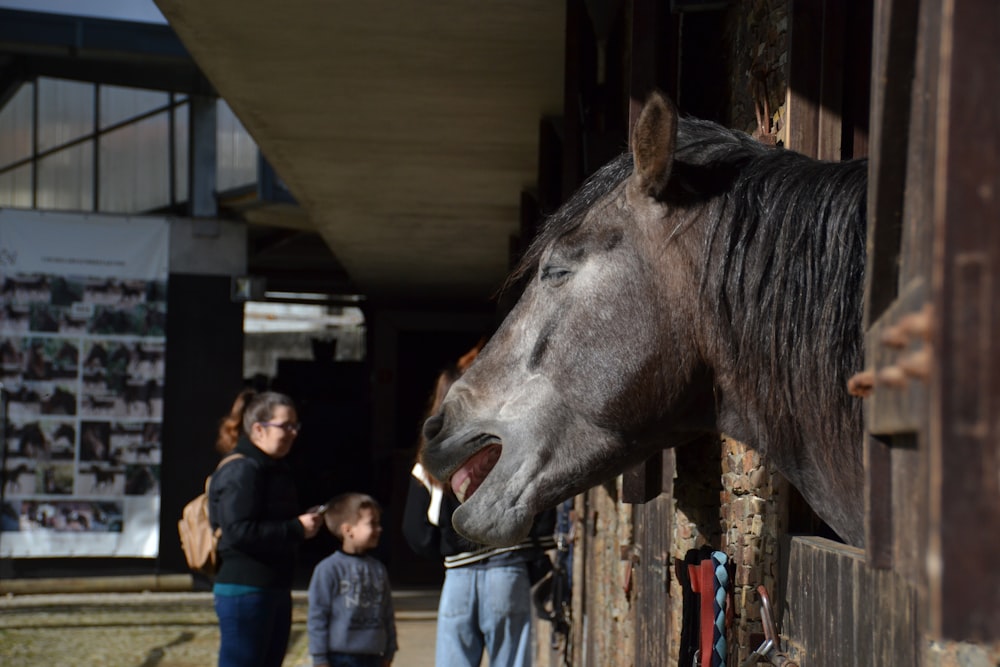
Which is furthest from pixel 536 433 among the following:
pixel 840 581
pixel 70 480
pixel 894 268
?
pixel 70 480

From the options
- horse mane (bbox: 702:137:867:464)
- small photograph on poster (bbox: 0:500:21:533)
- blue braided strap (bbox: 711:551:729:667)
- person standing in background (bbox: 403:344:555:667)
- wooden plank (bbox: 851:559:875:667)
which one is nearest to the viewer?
horse mane (bbox: 702:137:867:464)

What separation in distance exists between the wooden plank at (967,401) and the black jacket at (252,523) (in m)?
4.24

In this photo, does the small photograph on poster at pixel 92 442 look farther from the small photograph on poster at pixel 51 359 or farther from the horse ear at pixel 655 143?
the horse ear at pixel 655 143

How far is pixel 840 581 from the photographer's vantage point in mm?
2262

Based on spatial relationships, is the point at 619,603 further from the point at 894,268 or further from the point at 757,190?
the point at 894,268

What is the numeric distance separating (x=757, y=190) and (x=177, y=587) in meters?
10.0

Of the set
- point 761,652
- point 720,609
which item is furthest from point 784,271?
point 720,609

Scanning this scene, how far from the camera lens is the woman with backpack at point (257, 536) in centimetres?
489

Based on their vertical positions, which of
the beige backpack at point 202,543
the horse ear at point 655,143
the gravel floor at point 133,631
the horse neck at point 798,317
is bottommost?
the gravel floor at point 133,631

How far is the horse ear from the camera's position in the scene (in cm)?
179

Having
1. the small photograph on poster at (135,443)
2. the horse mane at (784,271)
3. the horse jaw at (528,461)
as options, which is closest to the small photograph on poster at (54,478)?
the small photograph on poster at (135,443)

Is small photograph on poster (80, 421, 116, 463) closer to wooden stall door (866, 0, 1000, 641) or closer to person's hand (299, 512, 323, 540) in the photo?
person's hand (299, 512, 323, 540)

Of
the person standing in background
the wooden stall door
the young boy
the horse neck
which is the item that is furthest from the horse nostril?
the young boy

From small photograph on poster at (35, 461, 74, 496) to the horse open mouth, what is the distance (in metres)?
9.33
